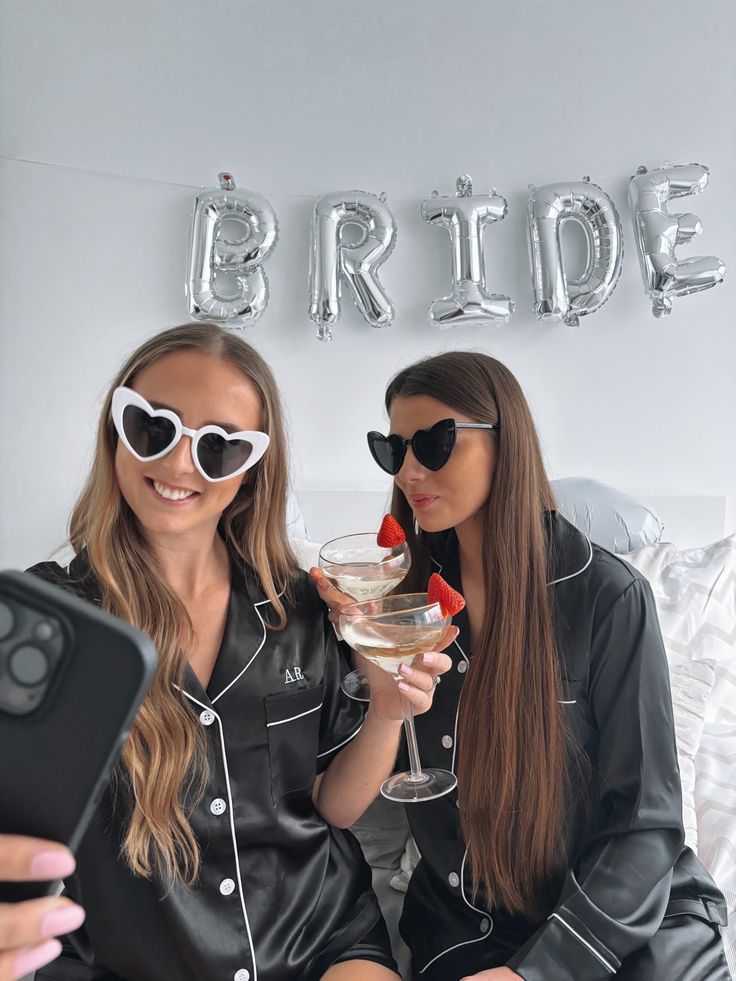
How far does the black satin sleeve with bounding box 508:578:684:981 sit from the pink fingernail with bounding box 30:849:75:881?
0.98m

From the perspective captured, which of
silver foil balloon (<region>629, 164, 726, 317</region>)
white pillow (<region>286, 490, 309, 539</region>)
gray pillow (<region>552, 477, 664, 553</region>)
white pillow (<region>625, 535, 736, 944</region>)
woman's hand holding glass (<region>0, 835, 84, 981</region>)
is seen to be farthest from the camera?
silver foil balloon (<region>629, 164, 726, 317</region>)

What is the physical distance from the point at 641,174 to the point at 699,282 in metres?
0.42

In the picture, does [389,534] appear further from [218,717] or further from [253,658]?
[218,717]

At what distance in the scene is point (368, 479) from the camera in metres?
3.04

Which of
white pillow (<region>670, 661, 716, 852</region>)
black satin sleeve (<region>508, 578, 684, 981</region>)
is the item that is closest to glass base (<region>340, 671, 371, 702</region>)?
black satin sleeve (<region>508, 578, 684, 981</region>)

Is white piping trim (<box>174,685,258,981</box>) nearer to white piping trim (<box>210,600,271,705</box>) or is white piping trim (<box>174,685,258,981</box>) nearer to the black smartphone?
white piping trim (<box>210,600,271,705</box>)

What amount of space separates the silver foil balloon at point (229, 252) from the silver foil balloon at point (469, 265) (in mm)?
571

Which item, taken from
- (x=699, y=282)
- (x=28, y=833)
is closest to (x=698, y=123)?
(x=699, y=282)

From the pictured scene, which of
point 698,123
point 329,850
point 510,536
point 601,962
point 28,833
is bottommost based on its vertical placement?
point 601,962

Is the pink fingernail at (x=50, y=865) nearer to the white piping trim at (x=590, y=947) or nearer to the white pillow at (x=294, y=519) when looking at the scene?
the white piping trim at (x=590, y=947)

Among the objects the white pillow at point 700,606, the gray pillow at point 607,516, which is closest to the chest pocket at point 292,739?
the white pillow at point 700,606

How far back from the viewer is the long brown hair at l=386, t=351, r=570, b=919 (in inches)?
61.7

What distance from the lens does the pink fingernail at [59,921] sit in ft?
2.20

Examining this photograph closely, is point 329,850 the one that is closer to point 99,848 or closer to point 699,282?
point 99,848
